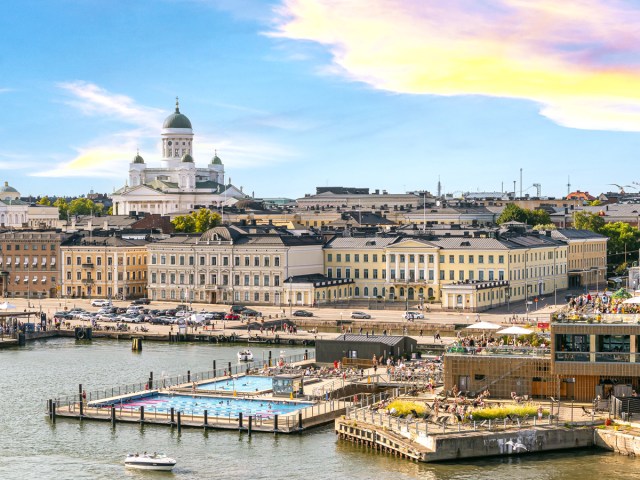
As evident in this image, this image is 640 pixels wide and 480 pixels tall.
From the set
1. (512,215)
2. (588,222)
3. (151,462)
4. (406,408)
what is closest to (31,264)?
(512,215)

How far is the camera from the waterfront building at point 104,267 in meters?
118

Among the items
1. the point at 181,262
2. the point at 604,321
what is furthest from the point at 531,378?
the point at 181,262

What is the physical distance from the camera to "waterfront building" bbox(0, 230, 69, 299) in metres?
121

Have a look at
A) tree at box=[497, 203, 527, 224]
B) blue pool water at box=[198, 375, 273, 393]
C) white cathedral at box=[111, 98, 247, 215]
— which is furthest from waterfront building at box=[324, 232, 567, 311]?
white cathedral at box=[111, 98, 247, 215]

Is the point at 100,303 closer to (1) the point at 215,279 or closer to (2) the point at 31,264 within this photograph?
(1) the point at 215,279

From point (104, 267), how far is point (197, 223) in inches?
1161

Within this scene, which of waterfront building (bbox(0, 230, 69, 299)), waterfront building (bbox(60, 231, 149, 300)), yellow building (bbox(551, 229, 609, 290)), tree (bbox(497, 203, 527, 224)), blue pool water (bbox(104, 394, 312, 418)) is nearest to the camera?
blue pool water (bbox(104, 394, 312, 418))

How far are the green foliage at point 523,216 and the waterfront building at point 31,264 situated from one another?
182 feet

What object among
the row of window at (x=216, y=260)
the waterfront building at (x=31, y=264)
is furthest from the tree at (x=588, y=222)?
the waterfront building at (x=31, y=264)

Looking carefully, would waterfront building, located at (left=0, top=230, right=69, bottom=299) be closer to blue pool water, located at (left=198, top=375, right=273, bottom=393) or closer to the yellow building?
the yellow building

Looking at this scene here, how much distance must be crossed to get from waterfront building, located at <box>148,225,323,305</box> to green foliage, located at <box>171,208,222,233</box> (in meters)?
30.4

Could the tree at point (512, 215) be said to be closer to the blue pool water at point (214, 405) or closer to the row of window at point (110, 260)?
the row of window at point (110, 260)

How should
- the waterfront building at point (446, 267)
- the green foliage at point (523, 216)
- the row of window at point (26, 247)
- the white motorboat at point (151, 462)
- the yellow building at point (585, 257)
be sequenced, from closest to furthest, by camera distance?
the white motorboat at point (151, 462)
the waterfront building at point (446, 267)
the row of window at point (26, 247)
the yellow building at point (585, 257)
the green foliage at point (523, 216)

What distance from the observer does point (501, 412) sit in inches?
1922
